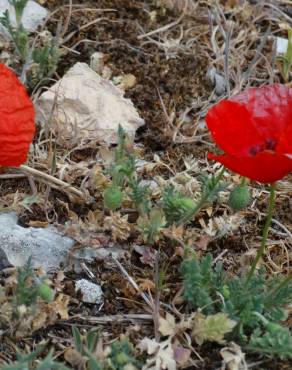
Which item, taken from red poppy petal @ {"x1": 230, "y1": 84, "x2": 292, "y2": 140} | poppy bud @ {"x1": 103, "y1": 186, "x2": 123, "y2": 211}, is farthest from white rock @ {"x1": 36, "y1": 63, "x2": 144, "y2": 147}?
red poppy petal @ {"x1": 230, "y1": 84, "x2": 292, "y2": 140}

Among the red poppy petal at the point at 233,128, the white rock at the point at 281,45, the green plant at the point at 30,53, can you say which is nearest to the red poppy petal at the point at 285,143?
the red poppy petal at the point at 233,128

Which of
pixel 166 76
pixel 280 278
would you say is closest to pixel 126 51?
pixel 166 76

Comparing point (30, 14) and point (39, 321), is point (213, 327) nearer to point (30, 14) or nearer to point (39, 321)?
point (39, 321)

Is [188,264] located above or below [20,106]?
below

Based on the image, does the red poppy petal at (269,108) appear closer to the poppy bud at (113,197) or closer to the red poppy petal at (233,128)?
the red poppy petal at (233,128)

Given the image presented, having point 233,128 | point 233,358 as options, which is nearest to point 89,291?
point 233,358

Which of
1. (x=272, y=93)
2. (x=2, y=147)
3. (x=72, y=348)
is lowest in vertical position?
(x=72, y=348)

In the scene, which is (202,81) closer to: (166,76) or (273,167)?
(166,76)
